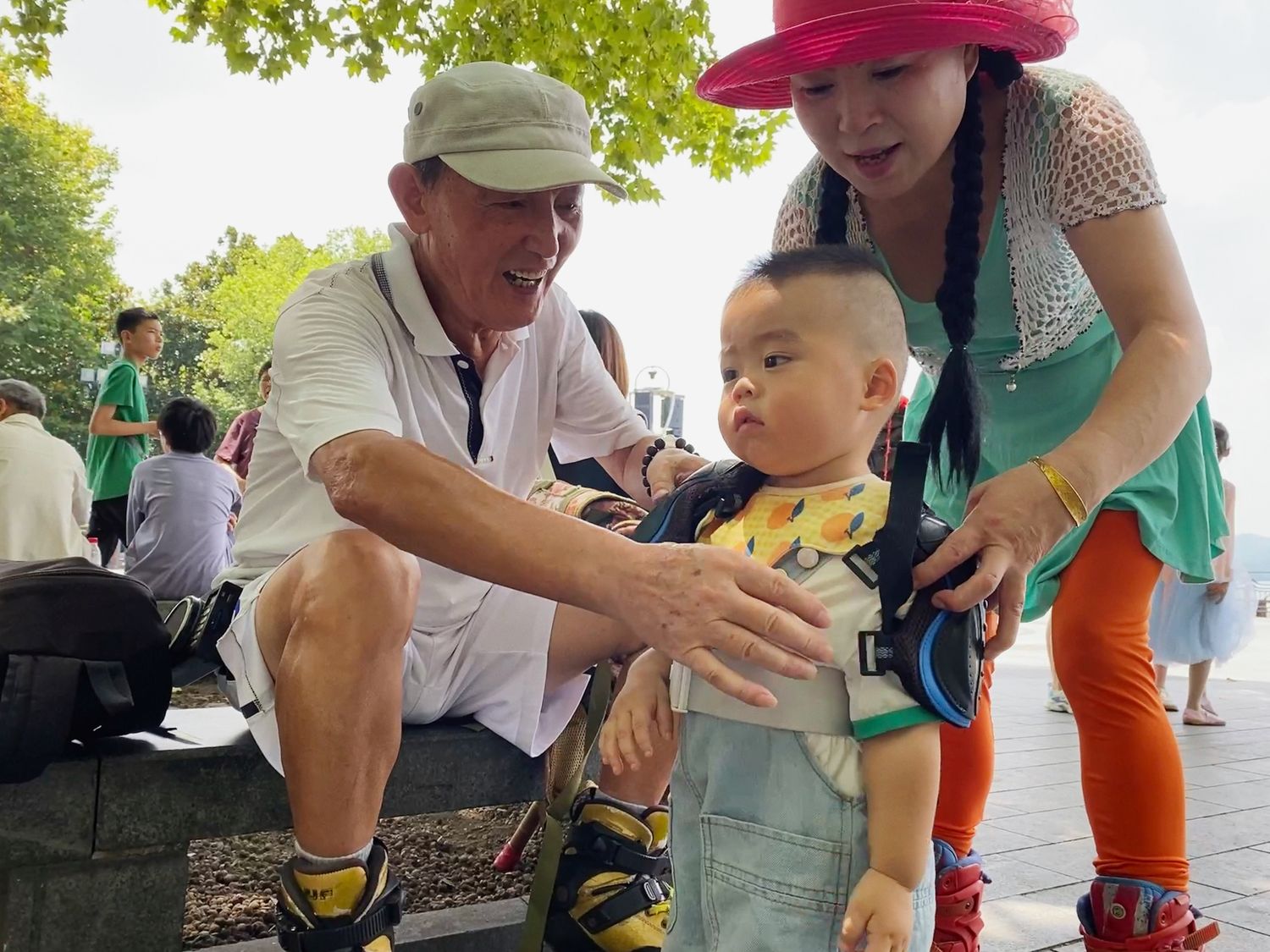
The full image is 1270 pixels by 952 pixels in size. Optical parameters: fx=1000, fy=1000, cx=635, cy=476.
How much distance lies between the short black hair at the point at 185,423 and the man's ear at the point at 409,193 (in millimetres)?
4076

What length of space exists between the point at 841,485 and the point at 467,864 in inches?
94.4

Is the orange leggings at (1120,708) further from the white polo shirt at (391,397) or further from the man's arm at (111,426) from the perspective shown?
the man's arm at (111,426)

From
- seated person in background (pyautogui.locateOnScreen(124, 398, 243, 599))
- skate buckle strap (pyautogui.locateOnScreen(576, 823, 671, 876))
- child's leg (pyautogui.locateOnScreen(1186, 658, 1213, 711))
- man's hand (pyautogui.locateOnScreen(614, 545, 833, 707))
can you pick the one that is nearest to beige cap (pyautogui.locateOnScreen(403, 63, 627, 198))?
man's hand (pyautogui.locateOnScreen(614, 545, 833, 707))

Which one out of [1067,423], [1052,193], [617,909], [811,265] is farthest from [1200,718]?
[811,265]

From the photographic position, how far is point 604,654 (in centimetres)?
229

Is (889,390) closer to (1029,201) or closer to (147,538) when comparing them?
(1029,201)

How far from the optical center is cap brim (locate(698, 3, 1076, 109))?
167 cm

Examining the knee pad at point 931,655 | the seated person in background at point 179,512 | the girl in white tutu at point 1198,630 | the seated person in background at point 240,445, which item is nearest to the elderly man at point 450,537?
the knee pad at point 931,655

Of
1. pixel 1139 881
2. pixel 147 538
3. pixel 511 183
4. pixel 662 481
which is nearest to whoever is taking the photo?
pixel 1139 881

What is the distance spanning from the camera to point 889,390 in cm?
150

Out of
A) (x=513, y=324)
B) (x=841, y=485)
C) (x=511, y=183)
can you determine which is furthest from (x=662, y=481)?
(x=841, y=485)

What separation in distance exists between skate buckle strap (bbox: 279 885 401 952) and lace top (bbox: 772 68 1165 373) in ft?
5.07

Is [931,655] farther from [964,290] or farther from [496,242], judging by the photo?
[496,242]

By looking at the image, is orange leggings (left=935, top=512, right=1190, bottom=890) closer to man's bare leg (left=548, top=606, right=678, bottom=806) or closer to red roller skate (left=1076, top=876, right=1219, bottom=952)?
red roller skate (left=1076, top=876, right=1219, bottom=952)
